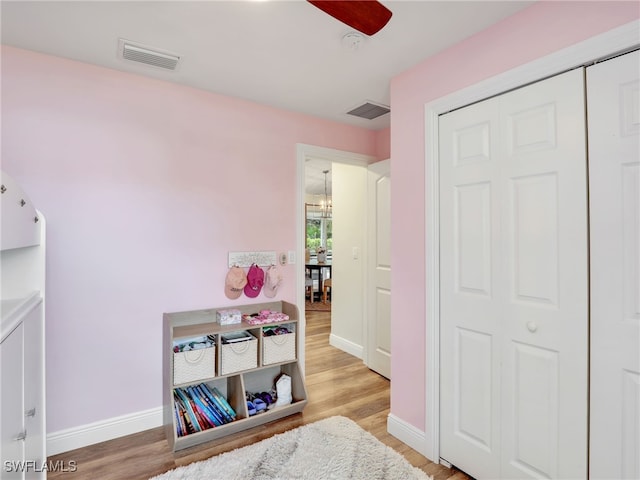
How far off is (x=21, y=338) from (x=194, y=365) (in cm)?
104

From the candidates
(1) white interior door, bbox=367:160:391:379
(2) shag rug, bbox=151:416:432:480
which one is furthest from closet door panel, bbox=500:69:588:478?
(1) white interior door, bbox=367:160:391:379

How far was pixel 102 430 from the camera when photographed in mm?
2150

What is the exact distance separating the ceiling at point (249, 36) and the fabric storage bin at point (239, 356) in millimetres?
1868

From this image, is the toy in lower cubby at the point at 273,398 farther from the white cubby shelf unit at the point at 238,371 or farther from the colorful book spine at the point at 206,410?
the colorful book spine at the point at 206,410

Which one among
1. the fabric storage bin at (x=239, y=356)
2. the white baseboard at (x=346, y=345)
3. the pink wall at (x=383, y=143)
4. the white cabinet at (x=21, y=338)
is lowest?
the white baseboard at (x=346, y=345)

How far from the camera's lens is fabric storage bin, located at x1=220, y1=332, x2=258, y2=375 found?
2.29 meters

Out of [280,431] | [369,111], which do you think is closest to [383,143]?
[369,111]

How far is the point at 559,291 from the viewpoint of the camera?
150 cm

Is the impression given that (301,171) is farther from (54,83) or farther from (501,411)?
(501,411)

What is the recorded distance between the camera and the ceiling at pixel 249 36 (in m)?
1.61

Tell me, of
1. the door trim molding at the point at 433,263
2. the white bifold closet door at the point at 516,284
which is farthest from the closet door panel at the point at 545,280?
the door trim molding at the point at 433,263

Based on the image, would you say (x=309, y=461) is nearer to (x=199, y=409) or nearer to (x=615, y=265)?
(x=199, y=409)

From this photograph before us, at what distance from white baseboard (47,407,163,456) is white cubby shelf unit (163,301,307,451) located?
13cm

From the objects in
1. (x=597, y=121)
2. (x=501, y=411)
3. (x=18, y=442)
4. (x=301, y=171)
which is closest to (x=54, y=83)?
(x=301, y=171)
